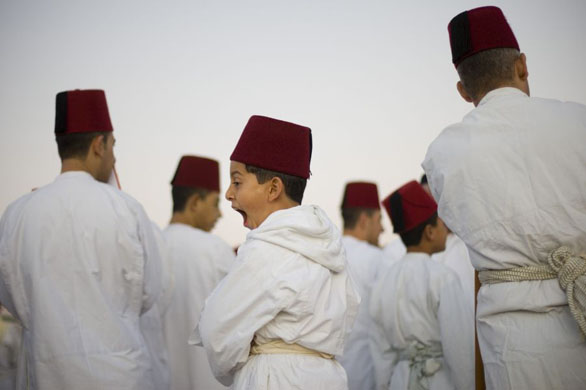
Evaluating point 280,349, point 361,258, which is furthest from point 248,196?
point 361,258

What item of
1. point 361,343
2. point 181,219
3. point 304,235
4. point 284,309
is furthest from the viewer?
point 181,219

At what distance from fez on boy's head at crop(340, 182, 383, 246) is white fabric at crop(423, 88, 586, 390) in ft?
14.4

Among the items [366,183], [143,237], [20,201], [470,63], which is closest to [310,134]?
[470,63]

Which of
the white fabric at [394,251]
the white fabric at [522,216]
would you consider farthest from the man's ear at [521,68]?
the white fabric at [394,251]

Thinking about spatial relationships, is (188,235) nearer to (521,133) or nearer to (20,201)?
(20,201)

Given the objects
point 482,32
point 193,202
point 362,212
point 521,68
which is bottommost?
point 362,212

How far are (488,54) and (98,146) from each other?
8.16 ft

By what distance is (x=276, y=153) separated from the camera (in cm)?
308

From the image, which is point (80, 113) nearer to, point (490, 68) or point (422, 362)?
point (490, 68)

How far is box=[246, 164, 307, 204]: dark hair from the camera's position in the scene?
3.07 metres

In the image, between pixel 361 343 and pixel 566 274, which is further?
pixel 361 343

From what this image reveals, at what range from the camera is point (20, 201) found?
13.3 feet

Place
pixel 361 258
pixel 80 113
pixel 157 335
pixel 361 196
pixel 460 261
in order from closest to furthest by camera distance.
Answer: pixel 80 113 < pixel 157 335 < pixel 460 261 < pixel 361 258 < pixel 361 196

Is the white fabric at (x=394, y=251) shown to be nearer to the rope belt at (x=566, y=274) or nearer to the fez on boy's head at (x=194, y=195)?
the fez on boy's head at (x=194, y=195)
